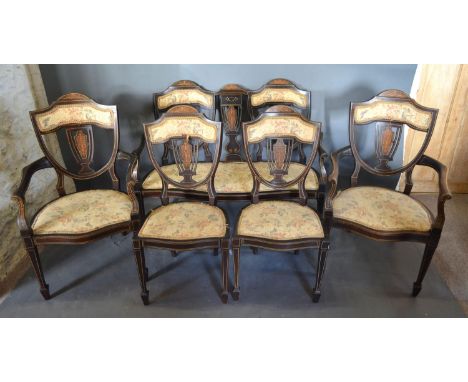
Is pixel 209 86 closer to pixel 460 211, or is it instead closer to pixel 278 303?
pixel 278 303

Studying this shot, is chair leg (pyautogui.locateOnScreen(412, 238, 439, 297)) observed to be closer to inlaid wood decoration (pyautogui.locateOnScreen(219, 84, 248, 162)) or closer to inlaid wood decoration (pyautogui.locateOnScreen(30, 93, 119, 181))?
inlaid wood decoration (pyautogui.locateOnScreen(219, 84, 248, 162))

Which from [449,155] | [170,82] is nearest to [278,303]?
[170,82]

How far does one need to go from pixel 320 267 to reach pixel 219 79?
4.91 ft

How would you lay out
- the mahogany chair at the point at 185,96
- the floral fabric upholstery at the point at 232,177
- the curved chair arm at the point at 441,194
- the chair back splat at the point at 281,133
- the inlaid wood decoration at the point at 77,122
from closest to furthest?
the curved chair arm at the point at 441,194 → the chair back splat at the point at 281,133 → the inlaid wood decoration at the point at 77,122 → the floral fabric upholstery at the point at 232,177 → the mahogany chair at the point at 185,96

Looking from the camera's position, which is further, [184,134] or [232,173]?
[232,173]

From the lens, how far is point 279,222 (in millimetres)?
1782

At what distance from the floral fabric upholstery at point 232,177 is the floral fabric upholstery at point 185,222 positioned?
0.58 ft

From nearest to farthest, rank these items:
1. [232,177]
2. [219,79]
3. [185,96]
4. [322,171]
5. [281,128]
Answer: [281,128] < [322,171] < [232,177] < [185,96] < [219,79]

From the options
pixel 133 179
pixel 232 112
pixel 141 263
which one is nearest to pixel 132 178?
pixel 133 179

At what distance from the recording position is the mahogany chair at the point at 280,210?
1.71m

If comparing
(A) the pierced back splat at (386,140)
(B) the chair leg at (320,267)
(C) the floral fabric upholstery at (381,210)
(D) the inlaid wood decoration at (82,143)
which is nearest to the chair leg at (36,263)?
(D) the inlaid wood decoration at (82,143)

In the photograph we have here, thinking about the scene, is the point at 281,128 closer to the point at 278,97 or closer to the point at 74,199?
the point at 278,97

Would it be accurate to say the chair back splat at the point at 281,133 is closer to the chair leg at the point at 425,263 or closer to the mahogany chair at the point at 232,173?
the mahogany chair at the point at 232,173

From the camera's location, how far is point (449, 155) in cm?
272
